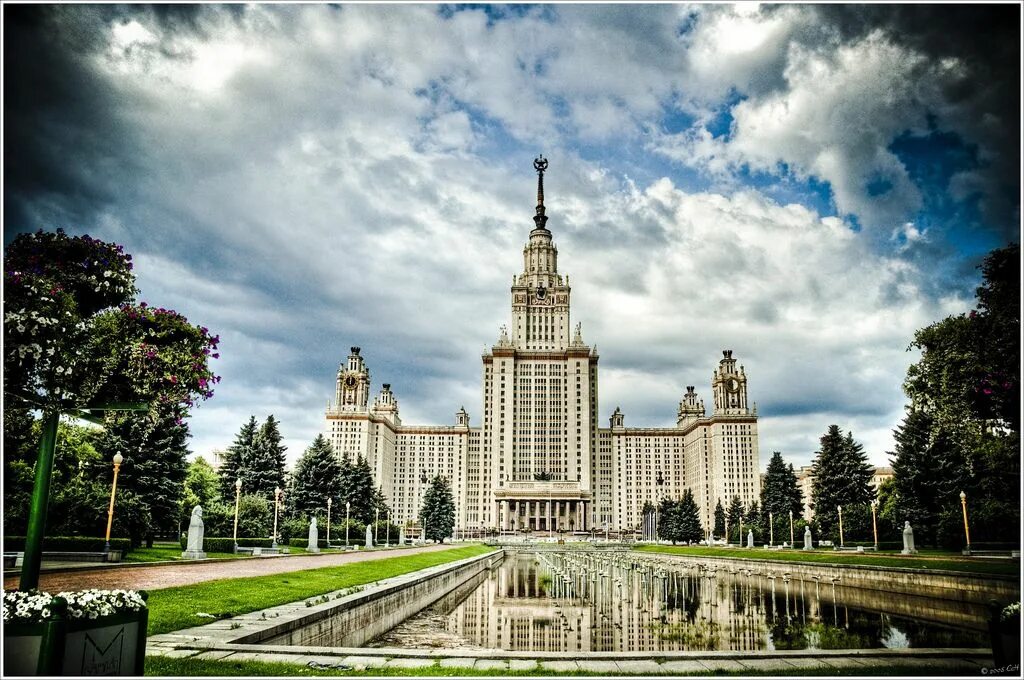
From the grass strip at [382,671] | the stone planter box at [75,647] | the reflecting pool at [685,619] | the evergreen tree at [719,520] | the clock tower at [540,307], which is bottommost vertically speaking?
the evergreen tree at [719,520]

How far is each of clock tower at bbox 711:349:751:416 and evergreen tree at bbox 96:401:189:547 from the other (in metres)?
122

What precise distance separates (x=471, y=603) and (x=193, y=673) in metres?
15.4

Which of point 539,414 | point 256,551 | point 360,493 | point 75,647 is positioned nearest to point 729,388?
point 539,414

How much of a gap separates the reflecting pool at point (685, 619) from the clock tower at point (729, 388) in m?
122

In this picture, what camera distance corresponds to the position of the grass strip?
818 cm

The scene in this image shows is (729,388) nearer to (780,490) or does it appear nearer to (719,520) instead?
(719,520)

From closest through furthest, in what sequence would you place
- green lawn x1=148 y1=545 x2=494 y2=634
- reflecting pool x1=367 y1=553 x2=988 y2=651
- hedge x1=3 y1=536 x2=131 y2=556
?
1. green lawn x1=148 y1=545 x2=494 y2=634
2. reflecting pool x1=367 y1=553 x2=988 y2=651
3. hedge x1=3 y1=536 x2=131 y2=556

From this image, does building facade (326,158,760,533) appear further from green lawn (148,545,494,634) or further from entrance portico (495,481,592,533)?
green lawn (148,545,494,634)

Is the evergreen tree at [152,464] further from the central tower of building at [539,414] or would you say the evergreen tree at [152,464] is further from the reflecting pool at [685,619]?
the central tower of building at [539,414]

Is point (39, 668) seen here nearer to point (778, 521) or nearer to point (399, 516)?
point (778, 521)

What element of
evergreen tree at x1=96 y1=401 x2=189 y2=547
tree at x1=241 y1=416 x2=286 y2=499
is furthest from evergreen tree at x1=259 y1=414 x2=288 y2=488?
evergreen tree at x1=96 y1=401 x2=189 y2=547

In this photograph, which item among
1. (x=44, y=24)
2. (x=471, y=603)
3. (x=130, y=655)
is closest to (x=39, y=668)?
(x=130, y=655)

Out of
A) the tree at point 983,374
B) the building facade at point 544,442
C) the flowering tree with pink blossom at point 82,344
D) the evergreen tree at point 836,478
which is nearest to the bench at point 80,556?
the flowering tree with pink blossom at point 82,344

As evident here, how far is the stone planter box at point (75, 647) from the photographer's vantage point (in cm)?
613
